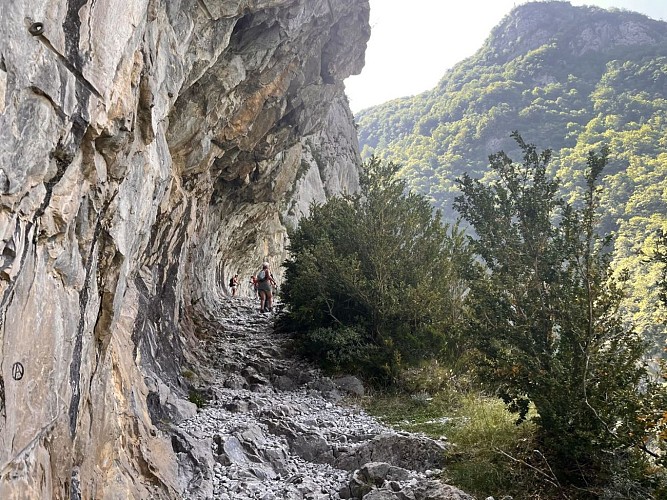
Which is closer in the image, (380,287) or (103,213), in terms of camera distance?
(103,213)

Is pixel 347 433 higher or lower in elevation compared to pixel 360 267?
lower

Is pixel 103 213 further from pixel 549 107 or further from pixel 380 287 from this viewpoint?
pixel 549 107

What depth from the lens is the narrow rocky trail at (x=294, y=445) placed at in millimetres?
6883

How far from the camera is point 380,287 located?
1306cm

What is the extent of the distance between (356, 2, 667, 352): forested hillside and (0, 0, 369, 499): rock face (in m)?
44.4

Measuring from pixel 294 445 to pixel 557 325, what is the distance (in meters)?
4.71

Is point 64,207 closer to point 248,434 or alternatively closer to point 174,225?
point 248,434

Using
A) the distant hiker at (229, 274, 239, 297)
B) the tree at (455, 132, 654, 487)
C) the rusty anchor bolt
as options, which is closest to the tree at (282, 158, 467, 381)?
the tree at (455, 132, 654, 487)

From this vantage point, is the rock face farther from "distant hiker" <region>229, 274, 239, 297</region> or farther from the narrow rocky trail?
"distant hiker" <region>229, 274, 239, 297</region>

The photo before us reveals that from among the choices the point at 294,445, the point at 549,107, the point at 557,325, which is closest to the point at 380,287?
the point at 294,445

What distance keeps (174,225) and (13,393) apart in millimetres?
8858

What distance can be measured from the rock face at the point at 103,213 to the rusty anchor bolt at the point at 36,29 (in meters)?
0.01

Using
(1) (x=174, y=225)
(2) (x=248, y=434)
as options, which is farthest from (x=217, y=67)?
(2) (x=248, y=434)

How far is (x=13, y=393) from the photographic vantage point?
136 inches
